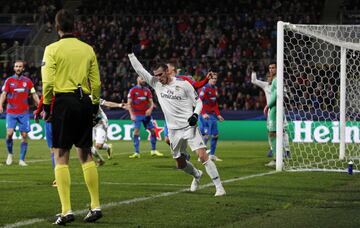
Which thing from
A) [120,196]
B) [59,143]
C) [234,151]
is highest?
[59,143]

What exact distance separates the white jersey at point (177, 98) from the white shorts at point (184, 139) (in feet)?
0.29

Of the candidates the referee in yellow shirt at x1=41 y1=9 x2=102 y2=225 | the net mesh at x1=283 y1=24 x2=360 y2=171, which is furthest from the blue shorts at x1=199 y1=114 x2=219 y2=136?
the referee in yellow shirt at x1=41 y1=9 x2=102 y2=225

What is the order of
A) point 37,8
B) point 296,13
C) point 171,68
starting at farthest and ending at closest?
point 37,8 → point 296,13 → point 171,68

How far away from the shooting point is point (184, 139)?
38.2ft

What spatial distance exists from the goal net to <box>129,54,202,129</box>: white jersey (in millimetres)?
4405

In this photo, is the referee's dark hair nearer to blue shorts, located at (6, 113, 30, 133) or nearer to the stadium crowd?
blue shorts, located at (6, 113, 30, 133)

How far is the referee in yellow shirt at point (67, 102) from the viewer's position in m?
8.45

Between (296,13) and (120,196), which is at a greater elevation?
(296,13)

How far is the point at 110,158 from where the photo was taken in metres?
20.6

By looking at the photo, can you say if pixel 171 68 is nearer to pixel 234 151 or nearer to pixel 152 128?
pixel 152 128

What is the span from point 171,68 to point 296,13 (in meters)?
26.4

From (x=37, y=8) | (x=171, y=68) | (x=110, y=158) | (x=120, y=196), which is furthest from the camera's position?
(x=37, y=8)

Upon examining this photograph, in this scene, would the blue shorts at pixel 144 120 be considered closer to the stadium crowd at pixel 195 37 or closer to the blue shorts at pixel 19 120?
the blue shorts at pixel 19 120

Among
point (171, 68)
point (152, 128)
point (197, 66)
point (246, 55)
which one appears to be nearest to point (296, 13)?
point (246, 55)
